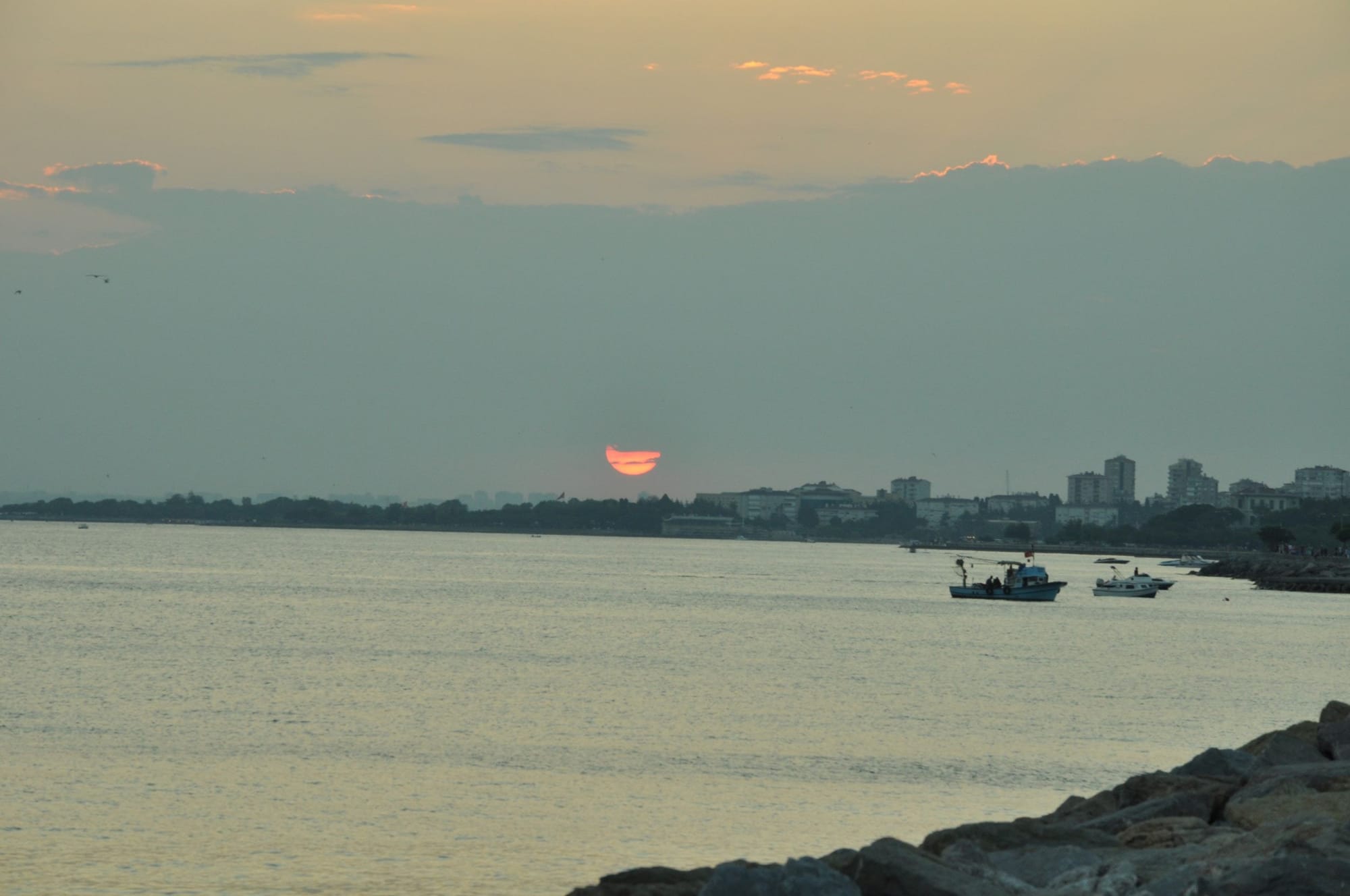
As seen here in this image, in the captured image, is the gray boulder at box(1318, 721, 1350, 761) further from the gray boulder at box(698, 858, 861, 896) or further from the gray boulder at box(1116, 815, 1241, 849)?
the gray boulder at box(698, 858, 861, 896)

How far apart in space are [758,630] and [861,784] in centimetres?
Result: 4170

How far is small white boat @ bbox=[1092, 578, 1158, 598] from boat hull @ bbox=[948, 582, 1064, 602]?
37.2 feet

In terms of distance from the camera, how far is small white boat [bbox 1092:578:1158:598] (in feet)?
355

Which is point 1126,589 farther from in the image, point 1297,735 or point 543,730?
point 1297,735

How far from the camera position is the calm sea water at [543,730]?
20.7 m

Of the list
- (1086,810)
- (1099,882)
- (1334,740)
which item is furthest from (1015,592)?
(1099,882)

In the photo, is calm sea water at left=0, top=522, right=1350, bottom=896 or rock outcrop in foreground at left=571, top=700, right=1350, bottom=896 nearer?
rock outcrop in foreground at left=571, top=700, right=1350, bottom=896

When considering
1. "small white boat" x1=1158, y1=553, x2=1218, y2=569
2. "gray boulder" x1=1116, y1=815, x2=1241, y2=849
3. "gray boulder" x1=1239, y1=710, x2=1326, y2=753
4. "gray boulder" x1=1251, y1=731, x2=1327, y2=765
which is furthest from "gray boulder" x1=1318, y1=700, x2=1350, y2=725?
"small white boat" x1=1158, y1=553, x2=1218, y2=569

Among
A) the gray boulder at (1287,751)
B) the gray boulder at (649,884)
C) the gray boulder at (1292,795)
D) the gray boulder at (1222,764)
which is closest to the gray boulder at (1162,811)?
the gray boulder at (1292,795)

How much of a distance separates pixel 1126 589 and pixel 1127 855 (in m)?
98.1

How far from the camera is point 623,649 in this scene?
5406 centimetres

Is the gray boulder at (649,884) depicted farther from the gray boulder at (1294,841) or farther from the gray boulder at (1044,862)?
the gray boulder at (1294,841)

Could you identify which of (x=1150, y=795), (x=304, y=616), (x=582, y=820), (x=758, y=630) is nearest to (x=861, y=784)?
(x=582, y=820)

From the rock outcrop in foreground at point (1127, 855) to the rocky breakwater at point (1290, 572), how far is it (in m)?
104
